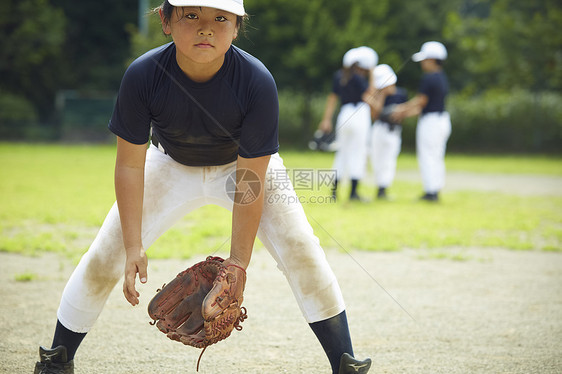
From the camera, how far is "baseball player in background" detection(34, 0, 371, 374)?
2773mm

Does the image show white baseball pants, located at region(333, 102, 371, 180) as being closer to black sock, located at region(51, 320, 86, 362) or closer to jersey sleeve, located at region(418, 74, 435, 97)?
jersey sleeve, located at region(418, 74, 435, 97)

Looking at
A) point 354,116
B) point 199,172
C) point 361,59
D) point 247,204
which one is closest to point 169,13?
point 199,172

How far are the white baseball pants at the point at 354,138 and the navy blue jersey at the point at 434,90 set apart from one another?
1182 millimetres

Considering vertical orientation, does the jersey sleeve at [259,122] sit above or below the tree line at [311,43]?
below

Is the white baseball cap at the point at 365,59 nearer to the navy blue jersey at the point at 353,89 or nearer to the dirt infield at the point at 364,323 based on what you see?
the navy blue jersey at the point at 353,89

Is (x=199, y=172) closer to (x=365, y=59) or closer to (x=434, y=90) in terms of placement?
(x=365, y=59)

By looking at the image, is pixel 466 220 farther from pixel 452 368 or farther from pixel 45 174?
pixel 45 174

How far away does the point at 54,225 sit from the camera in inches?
308

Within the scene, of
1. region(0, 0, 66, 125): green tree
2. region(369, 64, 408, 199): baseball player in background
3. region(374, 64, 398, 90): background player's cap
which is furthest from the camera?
region(0, 0, 66, 125): green tree

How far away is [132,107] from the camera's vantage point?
2811mm

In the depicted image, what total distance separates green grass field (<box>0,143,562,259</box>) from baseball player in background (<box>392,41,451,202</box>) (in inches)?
21.2

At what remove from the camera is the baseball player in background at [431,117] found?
1043 cm

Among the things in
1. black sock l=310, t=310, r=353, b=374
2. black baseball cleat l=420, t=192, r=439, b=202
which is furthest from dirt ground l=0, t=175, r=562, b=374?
black baseball cleat l=420, t=192, r=439, b=202

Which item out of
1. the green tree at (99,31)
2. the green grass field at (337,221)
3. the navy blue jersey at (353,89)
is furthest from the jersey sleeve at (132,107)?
the green tree at (99,31)
